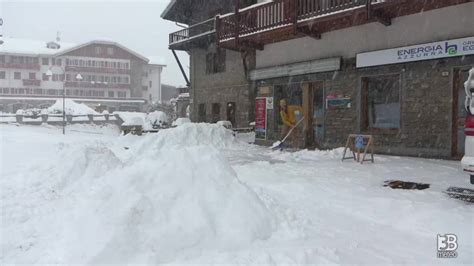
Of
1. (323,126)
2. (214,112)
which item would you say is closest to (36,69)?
(214,112)

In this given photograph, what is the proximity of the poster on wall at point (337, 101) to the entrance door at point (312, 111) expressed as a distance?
636 mm

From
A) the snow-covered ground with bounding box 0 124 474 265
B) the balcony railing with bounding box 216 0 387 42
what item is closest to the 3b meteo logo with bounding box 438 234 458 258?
the snow-covered ground with bounding box 0 124 474 265

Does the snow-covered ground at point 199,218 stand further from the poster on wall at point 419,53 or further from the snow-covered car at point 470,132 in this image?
the poster on wall at point 419,53

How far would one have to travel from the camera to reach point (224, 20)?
16.1 m

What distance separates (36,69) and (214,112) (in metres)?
49.3

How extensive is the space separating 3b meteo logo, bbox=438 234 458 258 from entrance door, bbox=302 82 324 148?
9752mm

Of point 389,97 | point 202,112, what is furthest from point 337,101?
point 202,112

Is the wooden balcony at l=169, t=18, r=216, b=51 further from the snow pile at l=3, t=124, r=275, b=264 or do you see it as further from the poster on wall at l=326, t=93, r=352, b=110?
the snow pile at l=3, t=124, r=275, b=264

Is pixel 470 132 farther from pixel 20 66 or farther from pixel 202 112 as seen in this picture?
pixel 20 66

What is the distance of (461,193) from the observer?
6.21 meters

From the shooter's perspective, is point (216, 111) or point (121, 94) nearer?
point (216, 111)

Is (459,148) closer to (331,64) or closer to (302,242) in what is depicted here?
(331,64)

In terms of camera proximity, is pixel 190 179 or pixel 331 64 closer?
pixel 190 179

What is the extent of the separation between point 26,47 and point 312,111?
60.9m
